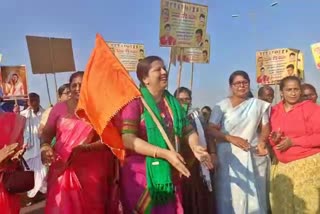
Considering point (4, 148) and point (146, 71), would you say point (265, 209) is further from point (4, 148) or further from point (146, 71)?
point (4, 148)

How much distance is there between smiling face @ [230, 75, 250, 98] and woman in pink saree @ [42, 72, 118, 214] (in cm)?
152

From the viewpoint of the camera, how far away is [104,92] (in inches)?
154

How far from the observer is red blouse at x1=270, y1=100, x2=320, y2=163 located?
17.1ft

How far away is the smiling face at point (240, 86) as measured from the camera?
17.2ft

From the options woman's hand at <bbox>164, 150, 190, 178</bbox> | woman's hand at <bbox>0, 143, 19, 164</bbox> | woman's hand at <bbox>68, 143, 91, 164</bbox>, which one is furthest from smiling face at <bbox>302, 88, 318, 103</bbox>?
woman's hand at <bbox>0, 143, 19, 164</bbox>

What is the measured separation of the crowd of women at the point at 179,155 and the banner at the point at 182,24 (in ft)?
2.50

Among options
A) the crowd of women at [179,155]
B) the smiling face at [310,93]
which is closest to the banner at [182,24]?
the crowd of women at [179,155]

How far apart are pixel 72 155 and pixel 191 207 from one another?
4.83 ft

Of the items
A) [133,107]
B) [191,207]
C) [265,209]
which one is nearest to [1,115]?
[133,107]

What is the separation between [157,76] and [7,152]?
1.27 m

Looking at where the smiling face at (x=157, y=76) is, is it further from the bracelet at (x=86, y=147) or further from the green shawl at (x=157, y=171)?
the bracelet at (x=86, y=147)

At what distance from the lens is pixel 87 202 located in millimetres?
4559

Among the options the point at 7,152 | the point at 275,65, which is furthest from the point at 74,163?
the point at 275,65

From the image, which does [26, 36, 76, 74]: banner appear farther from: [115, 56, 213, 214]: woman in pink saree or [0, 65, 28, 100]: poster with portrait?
[115, 56, 213, 214]: woman in pink saree
